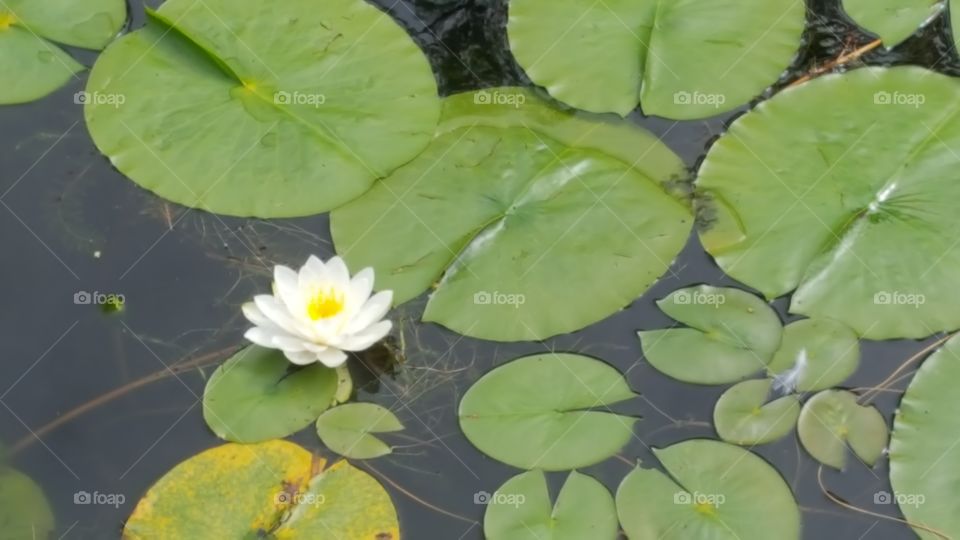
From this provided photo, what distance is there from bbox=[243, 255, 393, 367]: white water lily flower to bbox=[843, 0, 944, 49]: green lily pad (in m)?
2.27

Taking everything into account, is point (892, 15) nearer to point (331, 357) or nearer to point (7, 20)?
point (331, 357)

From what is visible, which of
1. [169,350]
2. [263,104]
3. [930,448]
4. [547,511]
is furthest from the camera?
[263,104]

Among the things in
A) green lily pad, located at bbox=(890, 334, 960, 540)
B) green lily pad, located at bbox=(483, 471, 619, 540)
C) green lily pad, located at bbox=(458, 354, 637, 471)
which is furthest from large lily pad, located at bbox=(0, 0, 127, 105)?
green lily pad, located at bbox=(890, 334, 960, 540)

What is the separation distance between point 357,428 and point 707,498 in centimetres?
110

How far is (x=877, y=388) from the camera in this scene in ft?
10.7

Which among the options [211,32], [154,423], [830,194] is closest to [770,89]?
[830,194]

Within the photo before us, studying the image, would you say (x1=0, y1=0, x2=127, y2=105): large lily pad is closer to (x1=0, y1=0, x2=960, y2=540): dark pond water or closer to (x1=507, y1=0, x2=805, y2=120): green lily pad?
(x1=0, y1=0, x2=960, y2=540): dark pond water

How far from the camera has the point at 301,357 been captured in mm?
3188

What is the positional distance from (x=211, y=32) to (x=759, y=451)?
8.21 feet

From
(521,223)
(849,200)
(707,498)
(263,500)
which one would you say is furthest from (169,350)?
(849,200)

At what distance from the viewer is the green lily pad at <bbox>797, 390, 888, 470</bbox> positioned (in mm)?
3141

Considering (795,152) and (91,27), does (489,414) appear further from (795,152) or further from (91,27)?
(91,27)

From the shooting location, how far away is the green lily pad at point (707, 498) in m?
2.98

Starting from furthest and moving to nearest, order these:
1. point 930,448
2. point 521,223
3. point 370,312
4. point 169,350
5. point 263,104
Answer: point 263,104, point 521,223, point 169,350, point 370,312, point 930,448
